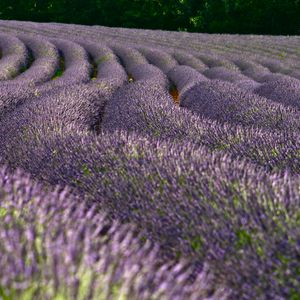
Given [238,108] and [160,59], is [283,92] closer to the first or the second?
[238,108]

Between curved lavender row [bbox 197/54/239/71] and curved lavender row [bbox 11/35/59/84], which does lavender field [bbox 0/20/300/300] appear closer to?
curved lavender row [bbox 11/35/59/84]

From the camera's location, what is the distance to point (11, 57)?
1419 centimetres

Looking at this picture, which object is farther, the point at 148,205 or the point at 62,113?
the point at 62,113

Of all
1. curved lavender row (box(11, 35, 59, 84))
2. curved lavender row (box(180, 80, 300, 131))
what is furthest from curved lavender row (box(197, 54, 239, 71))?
curved lavender row (box(180, 80, 300, 131))

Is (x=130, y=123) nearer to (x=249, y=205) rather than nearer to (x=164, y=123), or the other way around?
(x=164, y=123)

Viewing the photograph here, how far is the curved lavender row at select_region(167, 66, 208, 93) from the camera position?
11.2 meters

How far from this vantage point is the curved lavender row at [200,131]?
3822 mm

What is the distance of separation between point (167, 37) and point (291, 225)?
2198 cm

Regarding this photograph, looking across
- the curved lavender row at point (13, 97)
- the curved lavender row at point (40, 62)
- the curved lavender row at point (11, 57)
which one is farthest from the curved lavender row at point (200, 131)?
the curved lavender row at point (11, 57)

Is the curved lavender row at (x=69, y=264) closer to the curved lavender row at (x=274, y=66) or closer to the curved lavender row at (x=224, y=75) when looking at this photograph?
the curved lavender row at (x=224, y=75)

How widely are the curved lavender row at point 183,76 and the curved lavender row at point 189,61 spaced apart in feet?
3.89

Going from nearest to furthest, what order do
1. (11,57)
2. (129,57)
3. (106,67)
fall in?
(106,67)
(11,57)
(129,57)

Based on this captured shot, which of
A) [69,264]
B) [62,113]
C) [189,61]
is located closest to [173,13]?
[189,61]

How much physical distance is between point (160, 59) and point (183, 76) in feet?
13.0
